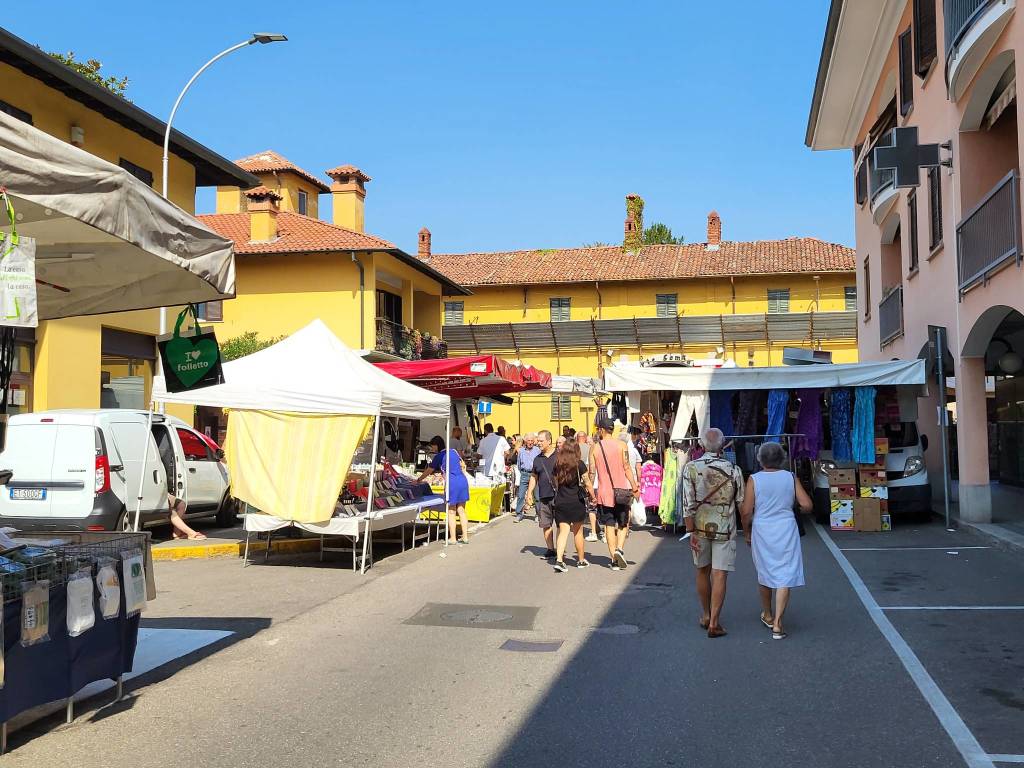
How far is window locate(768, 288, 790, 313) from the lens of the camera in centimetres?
4466

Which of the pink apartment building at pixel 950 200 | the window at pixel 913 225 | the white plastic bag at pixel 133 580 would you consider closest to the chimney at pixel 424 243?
the pink apartment building at pixel 950 200

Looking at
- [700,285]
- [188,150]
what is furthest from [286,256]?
[700,285]

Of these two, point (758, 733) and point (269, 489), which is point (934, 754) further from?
point (269, 489)

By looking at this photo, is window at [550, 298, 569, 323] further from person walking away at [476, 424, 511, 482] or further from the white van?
the white van

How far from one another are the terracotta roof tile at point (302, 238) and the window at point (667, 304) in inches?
633

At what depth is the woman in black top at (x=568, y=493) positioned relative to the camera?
1206 cm

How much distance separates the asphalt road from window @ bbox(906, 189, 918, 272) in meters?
9.72

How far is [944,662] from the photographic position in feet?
23.9

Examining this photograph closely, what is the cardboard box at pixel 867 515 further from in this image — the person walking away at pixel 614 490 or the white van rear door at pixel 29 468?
the white van rear door at pixel 29 468

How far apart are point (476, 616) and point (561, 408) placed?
3478cm

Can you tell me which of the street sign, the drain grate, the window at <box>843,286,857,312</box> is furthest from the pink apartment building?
the window at <box>843,286,857,312</box>

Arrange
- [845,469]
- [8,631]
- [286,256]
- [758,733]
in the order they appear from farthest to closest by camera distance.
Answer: [286,256], [845,469], [758,733], [8,631]

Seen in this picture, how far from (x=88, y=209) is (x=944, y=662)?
21.2 feet

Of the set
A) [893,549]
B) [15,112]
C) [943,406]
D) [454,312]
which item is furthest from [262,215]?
[893,549]
